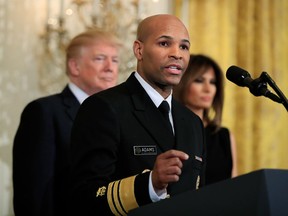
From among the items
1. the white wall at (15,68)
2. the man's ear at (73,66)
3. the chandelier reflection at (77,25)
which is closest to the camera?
the man's ear at (73,66)

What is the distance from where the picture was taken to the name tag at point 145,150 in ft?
6.37

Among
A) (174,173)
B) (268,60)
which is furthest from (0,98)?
(174,173)

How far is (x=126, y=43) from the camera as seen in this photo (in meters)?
4.13

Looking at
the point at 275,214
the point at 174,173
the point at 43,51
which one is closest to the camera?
the point at 275,214

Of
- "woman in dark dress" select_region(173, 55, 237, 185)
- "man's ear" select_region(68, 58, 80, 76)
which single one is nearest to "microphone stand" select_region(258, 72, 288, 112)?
"man's ear" select_region(68, 58, 80, 76)

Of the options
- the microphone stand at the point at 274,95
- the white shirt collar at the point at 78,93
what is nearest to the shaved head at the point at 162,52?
the microphone stand at the point at 274,95

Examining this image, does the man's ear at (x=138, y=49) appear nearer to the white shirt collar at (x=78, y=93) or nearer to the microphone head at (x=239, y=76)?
the microphone head at (x=239, y=76)

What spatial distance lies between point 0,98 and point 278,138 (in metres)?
2.07

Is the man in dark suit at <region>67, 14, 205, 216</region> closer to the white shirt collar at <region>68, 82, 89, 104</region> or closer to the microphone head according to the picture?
the microphone head

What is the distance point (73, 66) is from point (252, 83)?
57.5 inches

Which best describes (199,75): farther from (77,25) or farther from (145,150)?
(145,150)

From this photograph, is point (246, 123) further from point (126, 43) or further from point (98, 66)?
point (98, 66)

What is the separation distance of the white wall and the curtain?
3.48ft

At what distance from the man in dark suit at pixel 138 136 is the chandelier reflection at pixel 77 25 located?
1.84m
